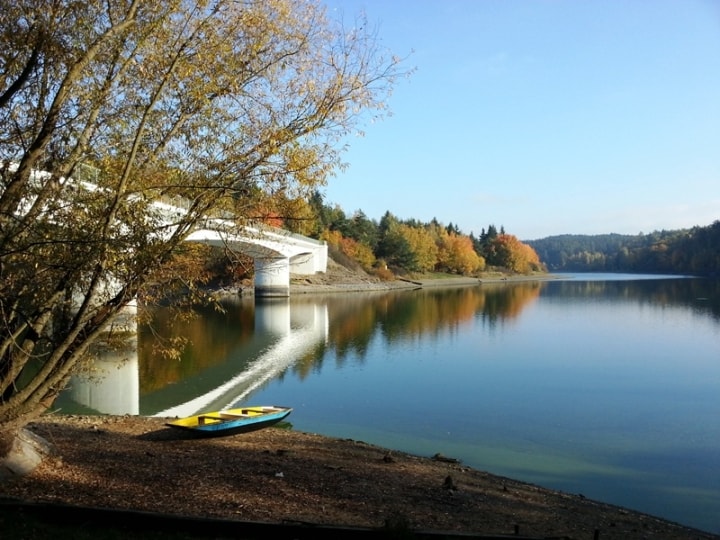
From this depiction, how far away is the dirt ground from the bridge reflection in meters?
2.00

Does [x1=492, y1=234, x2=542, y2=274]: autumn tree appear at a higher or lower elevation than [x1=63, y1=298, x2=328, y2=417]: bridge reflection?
higher

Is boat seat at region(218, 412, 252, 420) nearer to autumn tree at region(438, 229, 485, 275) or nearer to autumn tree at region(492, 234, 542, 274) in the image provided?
autumn tree at region(438, 229, 485, 275)

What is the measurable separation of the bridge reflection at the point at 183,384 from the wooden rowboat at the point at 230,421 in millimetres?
1764

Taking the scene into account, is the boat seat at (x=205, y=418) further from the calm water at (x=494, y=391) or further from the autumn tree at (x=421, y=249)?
the autumn tree at (x=421, y=249)

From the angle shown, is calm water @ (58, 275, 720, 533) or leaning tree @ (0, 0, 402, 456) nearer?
leaning tree @ (0, 0, 402, 456)

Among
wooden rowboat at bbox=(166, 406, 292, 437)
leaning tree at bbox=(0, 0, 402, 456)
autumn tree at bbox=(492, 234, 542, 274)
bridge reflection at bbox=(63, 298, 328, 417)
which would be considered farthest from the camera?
autumn tree at bbox=(492, 234, 542, 274)

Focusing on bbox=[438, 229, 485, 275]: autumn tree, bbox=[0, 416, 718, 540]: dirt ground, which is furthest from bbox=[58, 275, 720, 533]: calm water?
bbox=[438, 229, 485, 275]: autumn tree

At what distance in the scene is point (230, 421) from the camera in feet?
38.3

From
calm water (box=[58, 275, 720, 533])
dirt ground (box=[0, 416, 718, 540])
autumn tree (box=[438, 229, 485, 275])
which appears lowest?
calm water (box=[58, 275, 720, 533])

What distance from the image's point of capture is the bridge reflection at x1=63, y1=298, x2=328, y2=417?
55.1 feet

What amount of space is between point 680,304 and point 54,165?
5842 cm

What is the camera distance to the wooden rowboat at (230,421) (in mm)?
11164

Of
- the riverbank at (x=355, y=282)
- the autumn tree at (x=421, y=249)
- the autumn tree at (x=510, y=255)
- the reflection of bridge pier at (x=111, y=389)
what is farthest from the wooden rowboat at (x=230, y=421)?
the autumn tree at (x=510, y=255)

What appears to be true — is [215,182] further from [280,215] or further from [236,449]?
[236,449]
